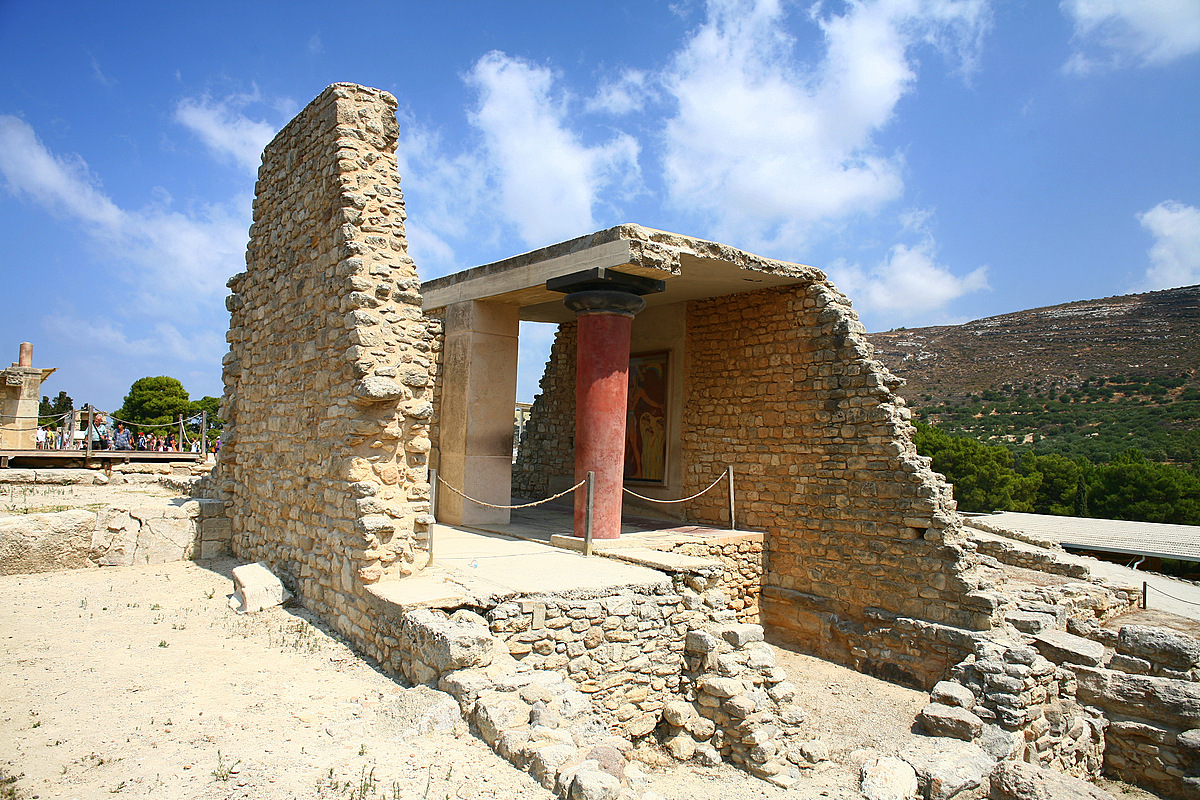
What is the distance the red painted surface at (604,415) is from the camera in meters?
9.09

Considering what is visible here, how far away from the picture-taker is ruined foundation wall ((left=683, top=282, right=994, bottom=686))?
8609 mm

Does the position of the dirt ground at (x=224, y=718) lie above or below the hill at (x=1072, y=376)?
below

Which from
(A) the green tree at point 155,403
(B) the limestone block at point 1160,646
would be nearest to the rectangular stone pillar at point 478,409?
(B) the limestone block at point 1160,646

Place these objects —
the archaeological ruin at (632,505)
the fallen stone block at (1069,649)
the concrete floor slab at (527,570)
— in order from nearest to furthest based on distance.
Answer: the archaeological ruin at (632,505) < the concrete floor slab at (527,570) < the fallen stone block at (1069,649)

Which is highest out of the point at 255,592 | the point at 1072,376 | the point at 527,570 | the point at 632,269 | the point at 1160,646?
the point at 1072,376

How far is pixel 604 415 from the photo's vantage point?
29.9 feet

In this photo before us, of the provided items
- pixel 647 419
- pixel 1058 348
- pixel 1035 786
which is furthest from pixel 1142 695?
pixel 1058 348

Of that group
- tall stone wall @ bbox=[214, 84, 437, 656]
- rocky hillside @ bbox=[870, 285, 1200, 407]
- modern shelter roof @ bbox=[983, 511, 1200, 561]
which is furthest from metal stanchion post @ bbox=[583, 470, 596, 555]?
rocky hillside @ bbox=[870, 285, 1200, 407]

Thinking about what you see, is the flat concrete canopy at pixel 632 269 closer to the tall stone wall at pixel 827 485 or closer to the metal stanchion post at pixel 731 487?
the tall stone wall at pixel 827 485

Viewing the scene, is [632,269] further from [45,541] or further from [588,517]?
[45,541]

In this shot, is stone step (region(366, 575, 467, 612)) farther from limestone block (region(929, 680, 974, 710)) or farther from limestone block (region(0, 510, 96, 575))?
limestone block (region(929, 680, 974, 710))

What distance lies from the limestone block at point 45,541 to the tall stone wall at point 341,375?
167cm

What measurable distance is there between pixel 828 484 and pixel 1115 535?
9.42 meters

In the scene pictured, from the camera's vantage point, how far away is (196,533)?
8773 millimetres
